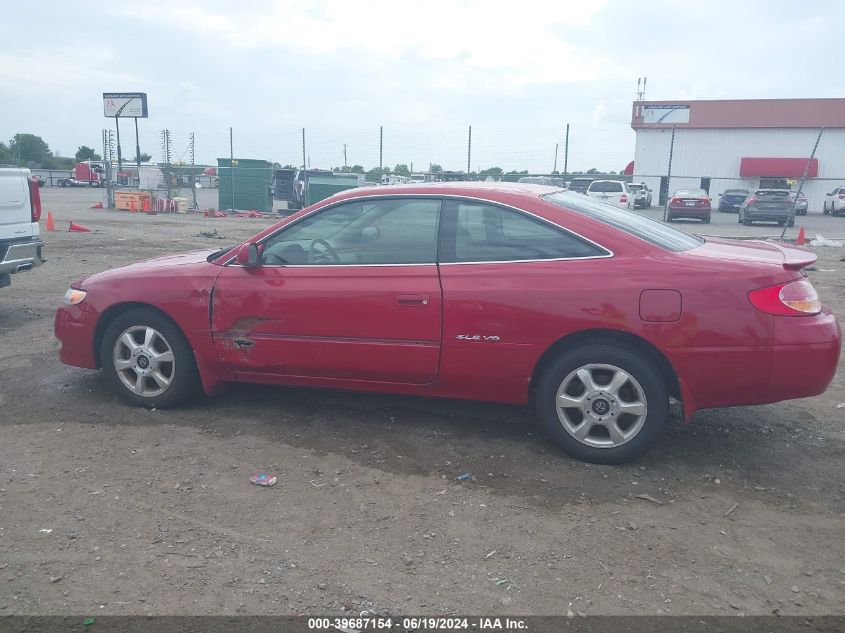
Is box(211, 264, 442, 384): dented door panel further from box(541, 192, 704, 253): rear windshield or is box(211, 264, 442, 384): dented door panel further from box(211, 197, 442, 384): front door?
box(541, 192, 704, 253): rear windshield

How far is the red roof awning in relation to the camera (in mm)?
41156

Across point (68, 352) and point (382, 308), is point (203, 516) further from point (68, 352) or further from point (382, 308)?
point (68, 352)

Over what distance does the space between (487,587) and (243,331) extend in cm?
244

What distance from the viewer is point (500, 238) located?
4.41 m

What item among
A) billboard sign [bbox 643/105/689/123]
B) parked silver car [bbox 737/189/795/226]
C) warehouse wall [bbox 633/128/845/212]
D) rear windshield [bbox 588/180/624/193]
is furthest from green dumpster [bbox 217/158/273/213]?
billboard sign [bbox 643/105/689/123]

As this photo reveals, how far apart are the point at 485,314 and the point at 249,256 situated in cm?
157

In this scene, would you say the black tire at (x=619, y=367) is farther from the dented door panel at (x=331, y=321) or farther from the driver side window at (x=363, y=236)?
the driver side window at (x=363, y=236)

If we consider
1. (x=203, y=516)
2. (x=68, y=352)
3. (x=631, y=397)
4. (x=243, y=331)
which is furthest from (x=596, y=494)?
(x=68, y=352)

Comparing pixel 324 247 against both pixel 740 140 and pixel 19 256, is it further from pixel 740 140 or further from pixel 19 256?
pixel 740 140

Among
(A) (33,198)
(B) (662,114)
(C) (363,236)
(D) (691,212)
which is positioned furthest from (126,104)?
(C) (363,236)

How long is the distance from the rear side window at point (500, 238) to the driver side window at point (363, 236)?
13 cm

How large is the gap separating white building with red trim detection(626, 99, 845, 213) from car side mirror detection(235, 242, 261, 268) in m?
39.5

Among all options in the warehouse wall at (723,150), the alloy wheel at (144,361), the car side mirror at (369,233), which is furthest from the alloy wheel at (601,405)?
the warehouse wall at (723,150)

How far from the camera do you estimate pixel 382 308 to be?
4430 millimetres
